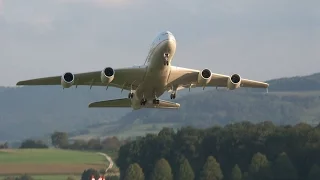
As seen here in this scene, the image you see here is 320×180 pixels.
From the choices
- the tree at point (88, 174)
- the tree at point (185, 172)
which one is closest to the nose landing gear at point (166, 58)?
the tree at point (185, 172)

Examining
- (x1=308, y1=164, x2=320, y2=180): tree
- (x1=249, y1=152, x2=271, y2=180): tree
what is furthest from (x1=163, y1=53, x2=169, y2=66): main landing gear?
(x1=249, y1=152, x2=271, y2=180): tree

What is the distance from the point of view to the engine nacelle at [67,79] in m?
45.1

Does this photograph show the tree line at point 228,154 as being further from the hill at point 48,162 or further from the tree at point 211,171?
the hill at point 48,162

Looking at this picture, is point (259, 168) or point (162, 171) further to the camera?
point (162, 171)

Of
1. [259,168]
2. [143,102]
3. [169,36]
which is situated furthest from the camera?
[259,168]

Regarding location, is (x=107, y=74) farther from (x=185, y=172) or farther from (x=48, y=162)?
(x=48, y=162)

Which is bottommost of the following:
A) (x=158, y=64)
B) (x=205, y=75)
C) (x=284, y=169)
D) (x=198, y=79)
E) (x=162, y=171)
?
(x=162, y=171)

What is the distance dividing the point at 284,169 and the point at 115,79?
4363 centimetres

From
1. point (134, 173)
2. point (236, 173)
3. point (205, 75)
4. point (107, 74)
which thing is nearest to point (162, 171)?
point (134, 173)

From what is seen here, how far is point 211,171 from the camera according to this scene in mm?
89125

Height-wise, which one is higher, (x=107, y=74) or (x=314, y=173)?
(x=107, y=74)

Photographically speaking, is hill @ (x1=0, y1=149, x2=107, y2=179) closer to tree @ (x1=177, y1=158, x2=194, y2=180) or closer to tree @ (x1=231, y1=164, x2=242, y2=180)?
tree @ (x1=177, y1=158, x2=194, y2=180)

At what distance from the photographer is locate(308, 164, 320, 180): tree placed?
84.0 meters

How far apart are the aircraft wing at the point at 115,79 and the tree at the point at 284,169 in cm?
4037
